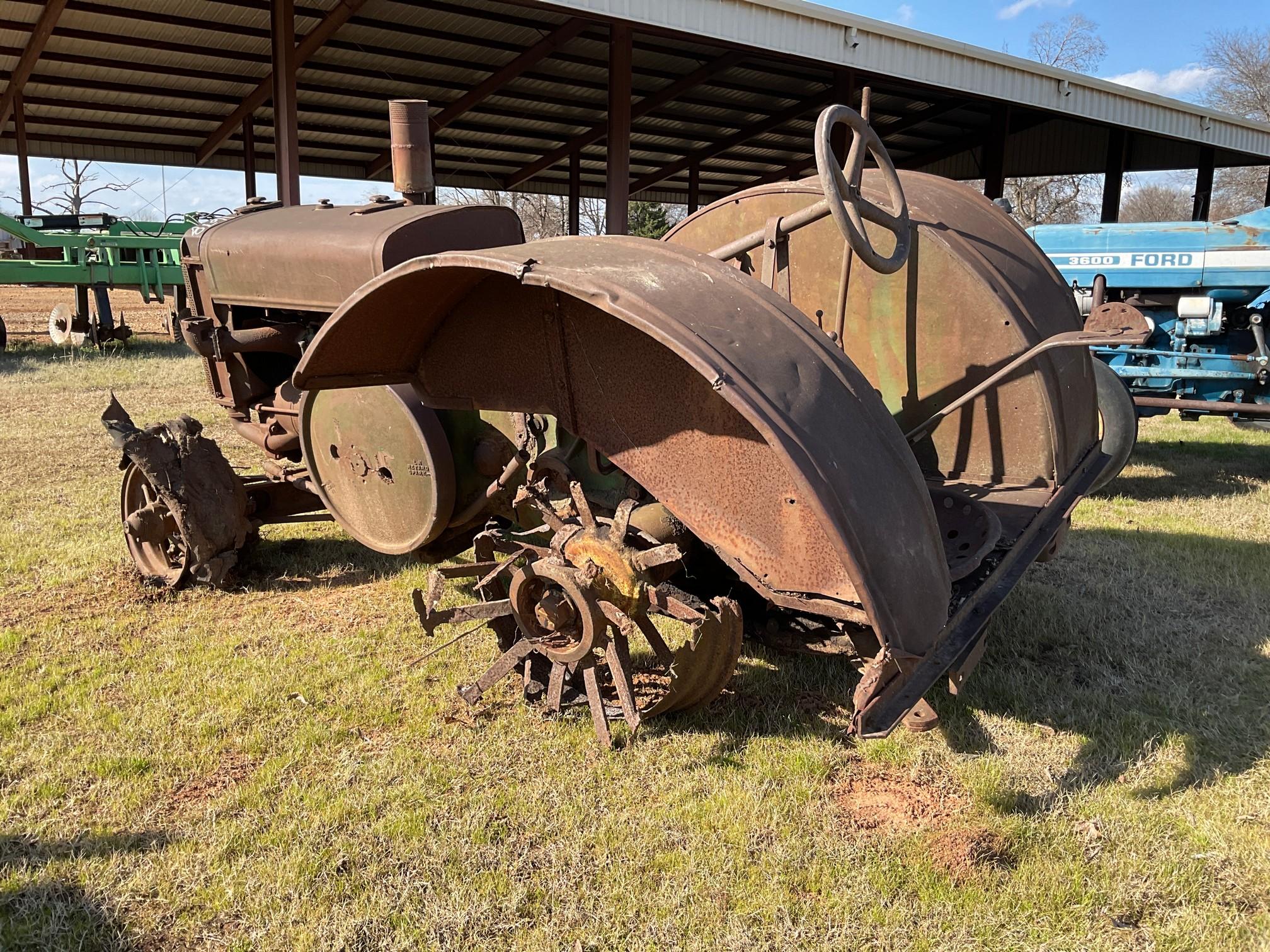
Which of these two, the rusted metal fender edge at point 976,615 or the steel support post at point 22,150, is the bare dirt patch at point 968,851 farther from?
the steel support post at point 22,150

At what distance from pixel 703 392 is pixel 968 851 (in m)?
1.41

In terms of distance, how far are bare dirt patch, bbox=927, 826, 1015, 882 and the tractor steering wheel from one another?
1529mm

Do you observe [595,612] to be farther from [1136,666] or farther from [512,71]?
[512,71]

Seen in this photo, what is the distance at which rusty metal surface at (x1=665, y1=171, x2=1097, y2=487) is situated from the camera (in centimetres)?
307

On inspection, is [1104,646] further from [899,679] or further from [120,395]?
[120,395]

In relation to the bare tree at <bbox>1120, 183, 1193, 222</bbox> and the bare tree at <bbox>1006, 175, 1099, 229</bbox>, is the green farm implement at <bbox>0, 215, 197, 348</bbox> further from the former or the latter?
the bare tree at <bbox>1120, 183, 1193, 222</bbox>

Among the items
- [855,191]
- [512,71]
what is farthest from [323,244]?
[512,71]

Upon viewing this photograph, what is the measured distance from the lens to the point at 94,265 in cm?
1438

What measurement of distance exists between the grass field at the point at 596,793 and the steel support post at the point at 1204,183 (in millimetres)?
15547

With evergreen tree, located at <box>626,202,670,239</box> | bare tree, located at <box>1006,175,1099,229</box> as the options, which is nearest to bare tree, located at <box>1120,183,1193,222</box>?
bare tree, located at <box>1006,175,1099,229</box>

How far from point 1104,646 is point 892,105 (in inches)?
622

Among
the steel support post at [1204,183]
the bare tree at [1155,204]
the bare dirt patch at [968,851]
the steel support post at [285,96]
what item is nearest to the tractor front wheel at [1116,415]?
the bare dirt patch at [968,851]

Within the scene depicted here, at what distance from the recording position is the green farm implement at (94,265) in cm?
1389

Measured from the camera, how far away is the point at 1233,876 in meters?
2.41
